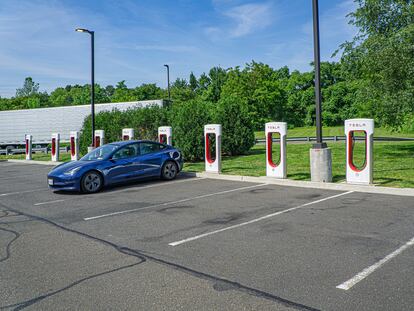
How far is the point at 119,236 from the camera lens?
630cm

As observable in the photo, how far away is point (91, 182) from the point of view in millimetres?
10984

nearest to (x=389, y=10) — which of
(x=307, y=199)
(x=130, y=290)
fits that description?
(x=307, y=199)

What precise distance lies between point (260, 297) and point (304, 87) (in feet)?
226

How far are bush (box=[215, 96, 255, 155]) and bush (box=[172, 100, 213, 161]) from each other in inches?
37.0

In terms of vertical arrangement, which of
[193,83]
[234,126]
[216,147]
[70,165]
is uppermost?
[193,83]

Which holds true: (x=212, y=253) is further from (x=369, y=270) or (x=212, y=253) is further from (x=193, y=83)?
(x=193, y=83)

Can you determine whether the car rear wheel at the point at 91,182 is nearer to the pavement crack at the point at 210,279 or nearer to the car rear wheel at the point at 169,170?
the car rear wheel at the point at 169,170

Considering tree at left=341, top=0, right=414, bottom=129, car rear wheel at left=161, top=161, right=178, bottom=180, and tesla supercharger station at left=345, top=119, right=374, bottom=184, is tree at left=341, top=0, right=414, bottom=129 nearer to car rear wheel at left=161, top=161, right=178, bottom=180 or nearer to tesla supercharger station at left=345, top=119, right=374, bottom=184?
tesla supercharger station at left=345, top=119, right=374, bottom=184

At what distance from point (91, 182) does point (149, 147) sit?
234cm

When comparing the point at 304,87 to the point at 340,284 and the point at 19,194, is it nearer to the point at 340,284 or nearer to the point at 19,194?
the point at 19,194

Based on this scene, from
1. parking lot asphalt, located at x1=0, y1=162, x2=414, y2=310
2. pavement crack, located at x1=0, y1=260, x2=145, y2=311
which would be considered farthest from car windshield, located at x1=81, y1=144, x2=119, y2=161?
pavement crack, located at x1=0, y1=260, x2=145, y2=311

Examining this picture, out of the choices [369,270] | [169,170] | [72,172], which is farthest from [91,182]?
[369,270]

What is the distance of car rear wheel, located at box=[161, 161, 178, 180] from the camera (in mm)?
12802

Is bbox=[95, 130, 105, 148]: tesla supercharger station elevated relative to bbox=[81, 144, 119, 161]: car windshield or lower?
elevated
